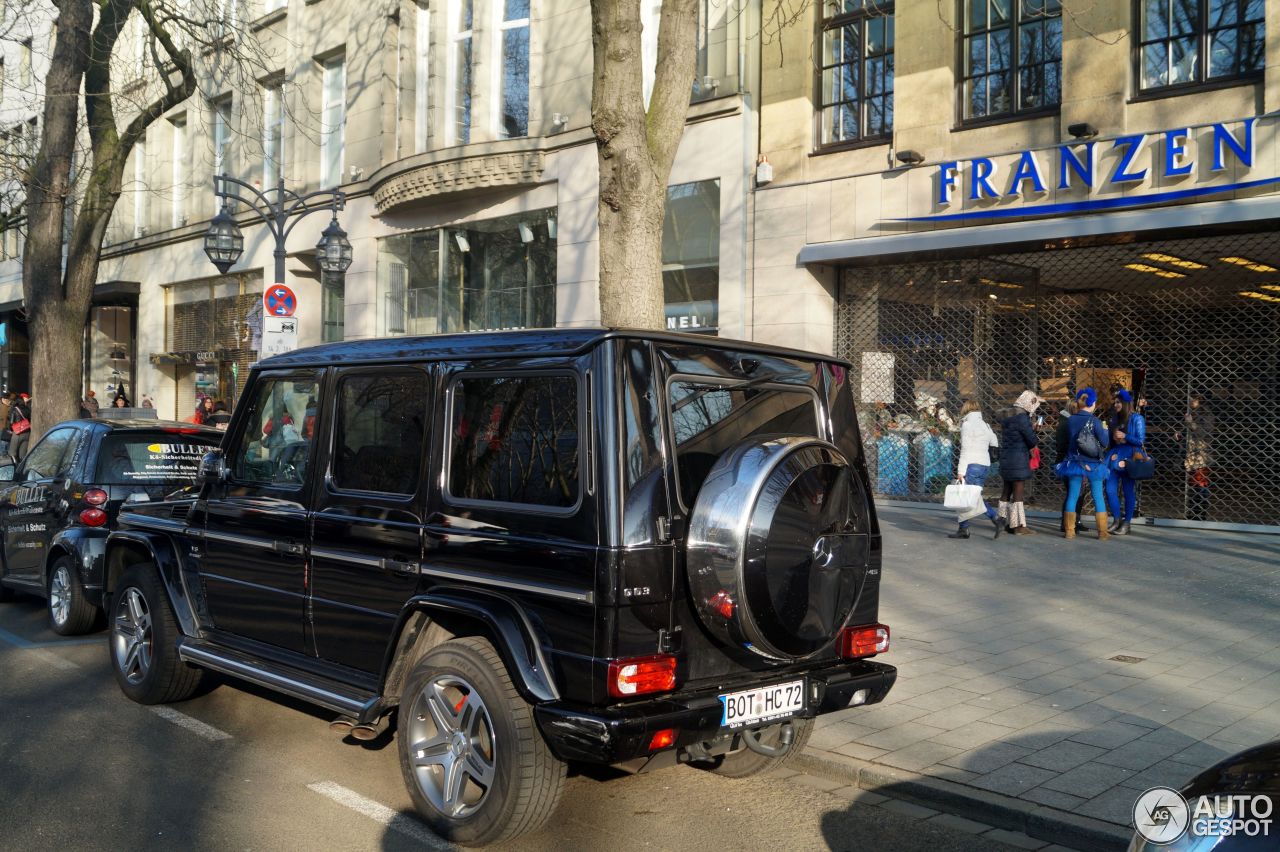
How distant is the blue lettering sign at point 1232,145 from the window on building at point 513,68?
11.5 m

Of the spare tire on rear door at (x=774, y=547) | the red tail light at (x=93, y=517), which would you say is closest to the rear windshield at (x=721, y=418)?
the spare tire on rear door at (x=774, y=547)

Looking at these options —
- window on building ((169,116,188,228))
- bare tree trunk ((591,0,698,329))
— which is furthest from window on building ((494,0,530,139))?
window on building ((169,116,188,228))

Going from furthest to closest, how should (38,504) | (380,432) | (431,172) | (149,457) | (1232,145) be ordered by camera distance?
(431,172) → (1232,145) → (38,504) → (149,457) → (380,432)

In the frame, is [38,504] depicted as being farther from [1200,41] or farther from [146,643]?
[1200,41]

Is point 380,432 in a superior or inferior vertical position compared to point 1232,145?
inferior

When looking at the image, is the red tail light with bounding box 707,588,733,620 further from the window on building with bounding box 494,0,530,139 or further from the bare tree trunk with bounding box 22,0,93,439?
the window on building with bounding box 494,0,530,139

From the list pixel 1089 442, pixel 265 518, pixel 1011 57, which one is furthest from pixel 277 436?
pixel 1011 57

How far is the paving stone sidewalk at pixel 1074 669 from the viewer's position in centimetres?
545

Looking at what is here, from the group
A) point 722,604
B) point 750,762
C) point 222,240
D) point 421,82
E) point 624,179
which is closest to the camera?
point 722,604

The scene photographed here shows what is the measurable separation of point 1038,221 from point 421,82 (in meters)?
12.9

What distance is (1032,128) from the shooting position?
47.5 feet

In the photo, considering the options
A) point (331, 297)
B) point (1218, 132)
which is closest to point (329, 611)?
point (1218, 132)

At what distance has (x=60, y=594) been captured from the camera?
8453mm

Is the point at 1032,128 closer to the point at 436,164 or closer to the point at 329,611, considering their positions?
the point at 436,164
